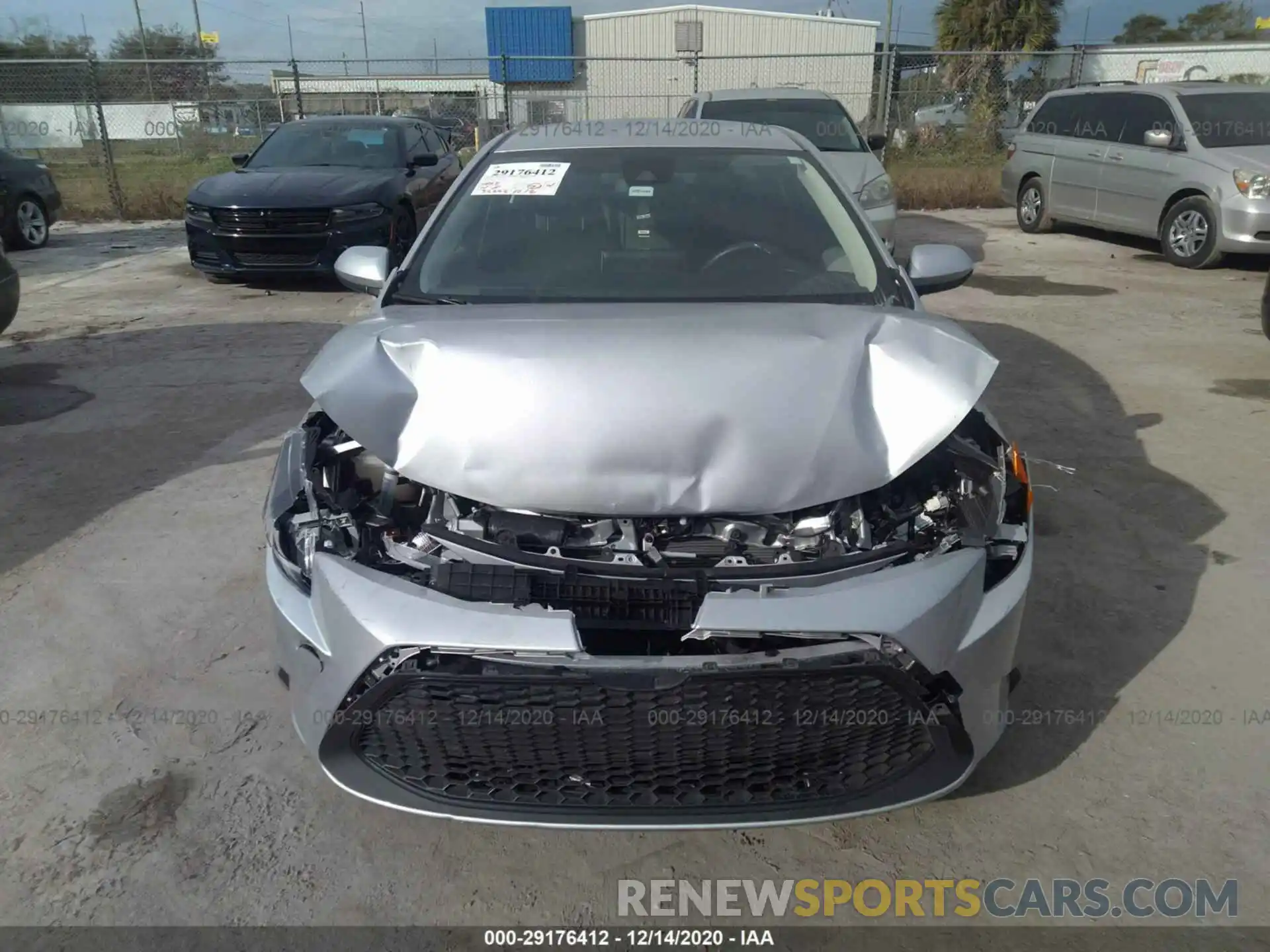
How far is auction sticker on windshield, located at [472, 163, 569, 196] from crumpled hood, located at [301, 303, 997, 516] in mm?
1131

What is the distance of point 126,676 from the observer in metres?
3.07

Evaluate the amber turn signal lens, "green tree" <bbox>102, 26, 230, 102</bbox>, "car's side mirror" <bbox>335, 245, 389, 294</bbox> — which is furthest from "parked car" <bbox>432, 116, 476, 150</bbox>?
the amber turn signal lens

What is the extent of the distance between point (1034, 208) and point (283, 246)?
915 cm

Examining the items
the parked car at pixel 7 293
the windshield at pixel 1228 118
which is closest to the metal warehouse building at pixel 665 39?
the windshield at pixel 1228 118

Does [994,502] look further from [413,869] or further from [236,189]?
[236,189]

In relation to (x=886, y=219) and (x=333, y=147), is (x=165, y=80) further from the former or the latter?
(x=886, y=219)

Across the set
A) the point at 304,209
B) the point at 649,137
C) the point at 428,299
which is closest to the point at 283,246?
the point at 304,209

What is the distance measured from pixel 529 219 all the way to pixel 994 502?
6.29 ft

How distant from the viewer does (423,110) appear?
71.4 feet

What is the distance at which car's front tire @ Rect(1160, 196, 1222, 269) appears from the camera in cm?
934

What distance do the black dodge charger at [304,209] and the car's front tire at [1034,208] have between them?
7572 mm

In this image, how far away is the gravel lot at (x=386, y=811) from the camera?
2.31 metres

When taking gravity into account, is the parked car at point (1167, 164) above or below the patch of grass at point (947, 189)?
above

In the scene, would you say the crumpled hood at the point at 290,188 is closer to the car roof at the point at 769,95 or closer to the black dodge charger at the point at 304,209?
the black dodge charger at the point at 304,209
